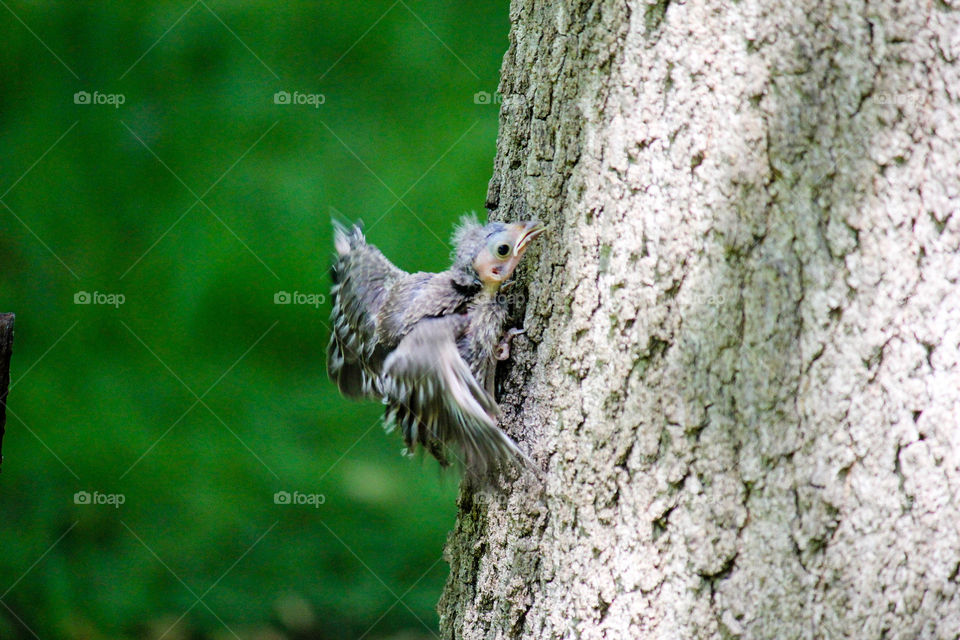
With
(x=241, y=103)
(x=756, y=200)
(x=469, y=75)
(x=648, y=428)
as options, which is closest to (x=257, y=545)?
(x=241, y=103)

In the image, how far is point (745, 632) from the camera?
125 cm

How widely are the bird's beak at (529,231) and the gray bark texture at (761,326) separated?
10 cm

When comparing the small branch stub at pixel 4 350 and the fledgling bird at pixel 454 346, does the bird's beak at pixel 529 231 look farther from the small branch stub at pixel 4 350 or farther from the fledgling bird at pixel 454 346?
the small branch stub at pixel 4 350

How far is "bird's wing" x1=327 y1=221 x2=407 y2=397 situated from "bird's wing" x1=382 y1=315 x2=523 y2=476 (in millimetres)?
189

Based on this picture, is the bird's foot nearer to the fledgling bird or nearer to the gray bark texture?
the fledgling bird

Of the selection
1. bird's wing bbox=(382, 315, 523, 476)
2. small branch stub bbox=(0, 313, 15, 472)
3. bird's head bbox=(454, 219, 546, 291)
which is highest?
bird's head bbox=(454, 219, 546, 291)

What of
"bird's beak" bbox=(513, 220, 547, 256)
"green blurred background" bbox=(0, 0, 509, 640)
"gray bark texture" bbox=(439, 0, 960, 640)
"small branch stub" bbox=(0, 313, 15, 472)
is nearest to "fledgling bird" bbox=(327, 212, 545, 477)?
"bird's beak" bbox=(513, 220, 547, 256)

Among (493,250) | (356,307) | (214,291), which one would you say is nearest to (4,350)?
(356,307)

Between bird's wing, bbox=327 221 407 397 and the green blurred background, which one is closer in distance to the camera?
bird's wing, bbox=327 221 407 397

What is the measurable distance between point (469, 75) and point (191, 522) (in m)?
2.18

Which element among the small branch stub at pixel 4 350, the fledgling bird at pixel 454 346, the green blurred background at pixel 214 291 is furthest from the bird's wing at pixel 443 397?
the green blurred background at pixel 214 291

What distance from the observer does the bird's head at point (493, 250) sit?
1.52 meters

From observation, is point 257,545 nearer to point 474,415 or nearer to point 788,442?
point 474,415

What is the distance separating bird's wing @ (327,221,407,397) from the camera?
1897 mm
